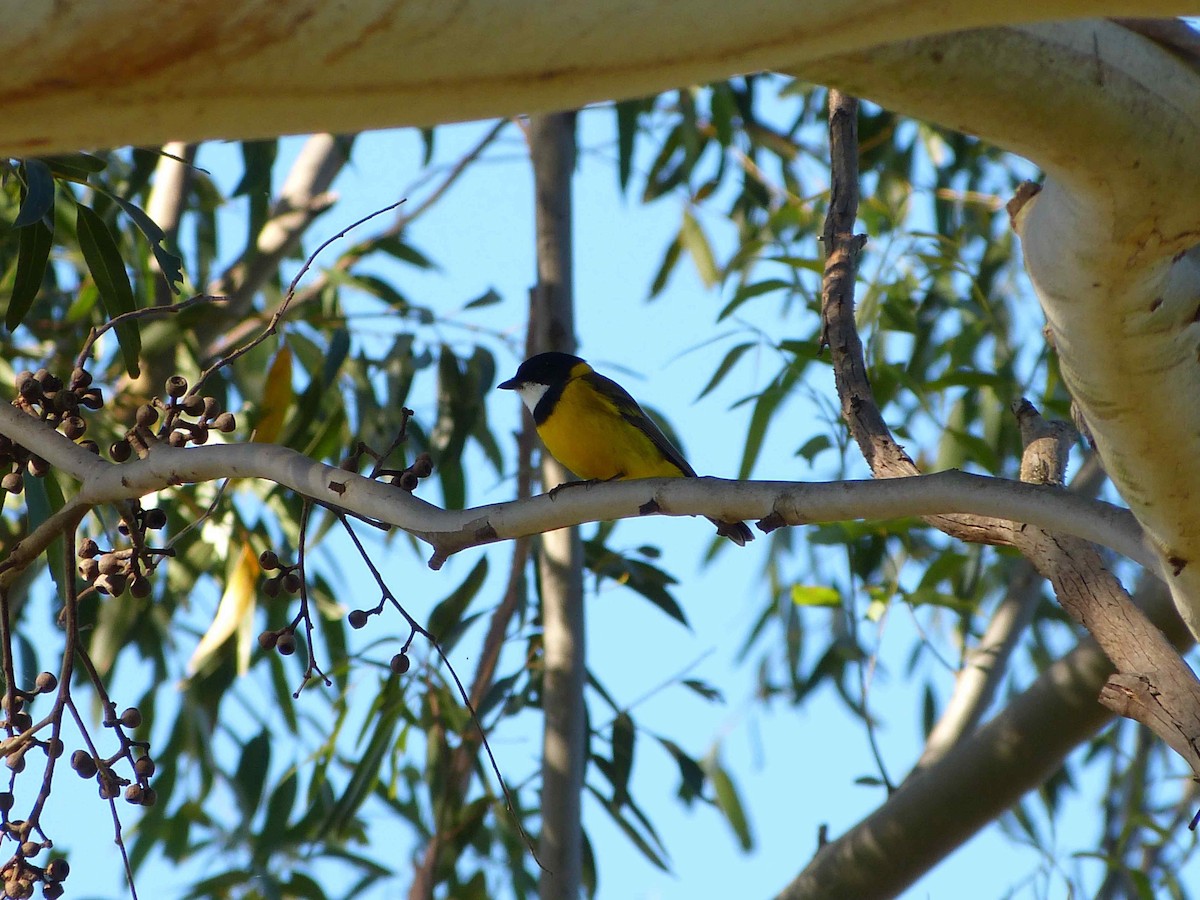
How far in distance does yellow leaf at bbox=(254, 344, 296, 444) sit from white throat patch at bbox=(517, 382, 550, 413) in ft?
2.16

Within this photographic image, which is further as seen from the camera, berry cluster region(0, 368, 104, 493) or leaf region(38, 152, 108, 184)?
leaf region(38, 152, 108, 184)

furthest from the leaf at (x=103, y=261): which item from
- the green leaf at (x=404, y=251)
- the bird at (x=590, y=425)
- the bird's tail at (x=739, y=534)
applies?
the green leaf at (x=404, y=251)

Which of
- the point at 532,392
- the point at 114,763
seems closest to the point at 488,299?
the point at 532,392

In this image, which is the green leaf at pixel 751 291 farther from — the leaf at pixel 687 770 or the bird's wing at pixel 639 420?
the leaf at pixel 687 770

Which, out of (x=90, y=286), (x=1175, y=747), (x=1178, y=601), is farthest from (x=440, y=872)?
(x=1178, y=601)

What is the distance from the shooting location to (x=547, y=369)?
12.4 feet

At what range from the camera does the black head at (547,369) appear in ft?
12.1

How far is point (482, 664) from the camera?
3932mm

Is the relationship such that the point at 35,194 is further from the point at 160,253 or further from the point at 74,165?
the point at 74,165

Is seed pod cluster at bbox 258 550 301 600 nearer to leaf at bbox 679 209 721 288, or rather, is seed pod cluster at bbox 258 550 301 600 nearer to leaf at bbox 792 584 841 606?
leaf at bbox 792 584 841 606

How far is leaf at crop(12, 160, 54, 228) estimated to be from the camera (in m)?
1.89

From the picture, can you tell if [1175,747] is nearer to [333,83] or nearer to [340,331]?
[333,83]

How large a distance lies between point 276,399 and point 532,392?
27.9 inches

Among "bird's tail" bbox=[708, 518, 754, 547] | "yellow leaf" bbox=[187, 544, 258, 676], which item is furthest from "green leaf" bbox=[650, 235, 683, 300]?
"bird's tail" bbox=[708, 518, 754, 547]
